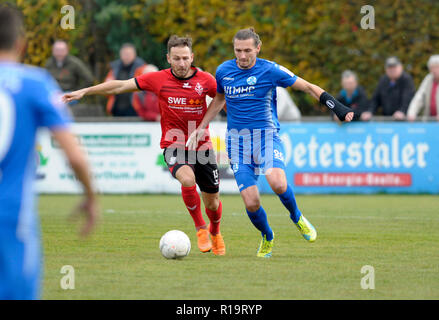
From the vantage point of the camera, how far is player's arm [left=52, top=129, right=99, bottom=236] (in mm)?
4035

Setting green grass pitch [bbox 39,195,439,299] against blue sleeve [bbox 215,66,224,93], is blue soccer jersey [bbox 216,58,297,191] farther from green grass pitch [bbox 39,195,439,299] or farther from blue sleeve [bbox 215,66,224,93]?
green grass pitch [bbox 39,195,439,299]

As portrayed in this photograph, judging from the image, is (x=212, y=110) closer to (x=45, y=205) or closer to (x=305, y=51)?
(x=45, y=205)

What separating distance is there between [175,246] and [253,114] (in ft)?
5.48

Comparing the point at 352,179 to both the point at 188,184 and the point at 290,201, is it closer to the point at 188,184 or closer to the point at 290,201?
the point at 290,201

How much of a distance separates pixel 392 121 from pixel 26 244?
542 inches

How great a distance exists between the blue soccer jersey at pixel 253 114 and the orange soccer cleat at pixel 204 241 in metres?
0.79

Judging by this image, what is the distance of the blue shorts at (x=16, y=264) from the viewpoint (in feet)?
12.8

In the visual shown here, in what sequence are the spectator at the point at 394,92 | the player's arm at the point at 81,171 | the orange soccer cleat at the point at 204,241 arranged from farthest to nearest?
the spectator at the point at 394,92
the orange soccer cleat at the point at 204,241
the player's arm at the point at 81,171

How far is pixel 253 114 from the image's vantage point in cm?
894

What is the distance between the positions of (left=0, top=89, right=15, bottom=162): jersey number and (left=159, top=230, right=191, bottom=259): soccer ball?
181 inches

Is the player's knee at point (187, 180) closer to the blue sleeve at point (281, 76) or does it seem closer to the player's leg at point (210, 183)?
the player's leg at point (210, 183)

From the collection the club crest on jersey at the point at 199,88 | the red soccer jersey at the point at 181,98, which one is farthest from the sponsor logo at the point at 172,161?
the club crest on jersey at the point at 199,88

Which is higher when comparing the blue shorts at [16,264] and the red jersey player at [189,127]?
the red jersey player at [189,127]

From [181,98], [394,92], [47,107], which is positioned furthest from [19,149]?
[394,92]
